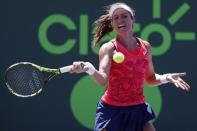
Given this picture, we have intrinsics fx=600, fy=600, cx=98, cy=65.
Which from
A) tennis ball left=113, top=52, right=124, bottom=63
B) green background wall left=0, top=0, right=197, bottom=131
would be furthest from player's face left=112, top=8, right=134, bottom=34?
green background wall left=0, top=0, right=197, bottom=131

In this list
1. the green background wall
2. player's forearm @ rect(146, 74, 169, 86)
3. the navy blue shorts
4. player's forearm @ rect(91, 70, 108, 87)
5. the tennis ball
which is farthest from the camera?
the green background wall

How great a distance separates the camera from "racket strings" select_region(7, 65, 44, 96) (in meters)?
4.27

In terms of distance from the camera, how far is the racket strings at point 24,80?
427cm

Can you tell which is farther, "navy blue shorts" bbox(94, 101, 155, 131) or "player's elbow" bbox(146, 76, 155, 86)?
"player's elbow" bbox(146, 76, 155, 86)

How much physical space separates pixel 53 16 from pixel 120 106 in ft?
7.51

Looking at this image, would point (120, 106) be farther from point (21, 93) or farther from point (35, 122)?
point (35, 122)

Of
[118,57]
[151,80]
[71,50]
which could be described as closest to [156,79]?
[151,80]

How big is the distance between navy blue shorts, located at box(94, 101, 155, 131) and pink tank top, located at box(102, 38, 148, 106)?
4 cm

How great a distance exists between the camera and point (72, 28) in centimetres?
628

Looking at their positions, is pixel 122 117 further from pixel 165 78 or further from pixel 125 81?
pixel 165 78

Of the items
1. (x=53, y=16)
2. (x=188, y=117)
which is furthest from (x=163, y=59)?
(x=53, y=16)

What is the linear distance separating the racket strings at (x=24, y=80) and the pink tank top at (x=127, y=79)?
521mm

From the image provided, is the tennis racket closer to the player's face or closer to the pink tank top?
the pink tank top

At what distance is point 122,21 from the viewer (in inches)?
168
